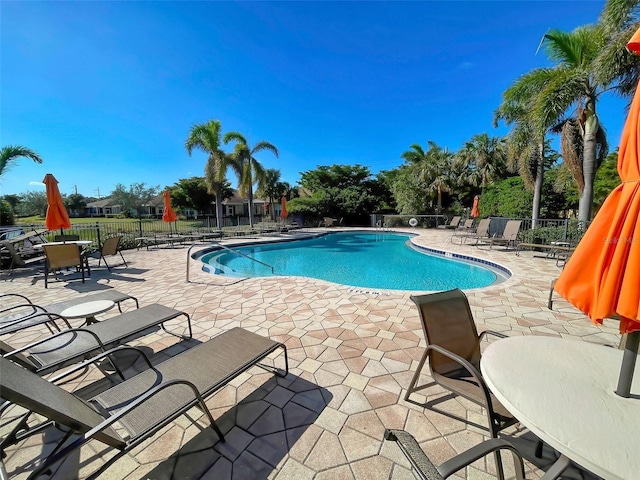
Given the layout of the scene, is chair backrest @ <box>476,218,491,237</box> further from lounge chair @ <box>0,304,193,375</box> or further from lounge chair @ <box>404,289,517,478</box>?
lounge chair @ <box>0,304,193,375</box>

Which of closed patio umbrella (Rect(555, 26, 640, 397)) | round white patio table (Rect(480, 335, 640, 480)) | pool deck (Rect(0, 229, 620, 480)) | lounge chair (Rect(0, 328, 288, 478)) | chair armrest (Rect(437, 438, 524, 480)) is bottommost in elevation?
pool deck (Rect(0, 229, 620, 480))

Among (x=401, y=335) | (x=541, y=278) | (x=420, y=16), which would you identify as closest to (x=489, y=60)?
(x=420, y=16)

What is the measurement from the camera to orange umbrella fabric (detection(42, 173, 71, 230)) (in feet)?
19.9

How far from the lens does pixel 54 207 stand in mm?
6082

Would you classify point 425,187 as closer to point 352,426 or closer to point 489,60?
point 489,60

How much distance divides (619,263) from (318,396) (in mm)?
2204

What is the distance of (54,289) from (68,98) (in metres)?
6.79

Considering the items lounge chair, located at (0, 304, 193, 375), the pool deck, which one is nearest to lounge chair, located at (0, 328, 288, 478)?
the pool deck

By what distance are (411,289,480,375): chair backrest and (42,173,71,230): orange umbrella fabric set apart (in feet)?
26.0

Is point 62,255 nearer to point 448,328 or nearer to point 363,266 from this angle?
point 448,328

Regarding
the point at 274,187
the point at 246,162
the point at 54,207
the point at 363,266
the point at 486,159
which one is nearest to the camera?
the point at 54,207

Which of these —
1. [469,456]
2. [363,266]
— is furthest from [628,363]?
[363,266]

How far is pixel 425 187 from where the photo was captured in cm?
2278

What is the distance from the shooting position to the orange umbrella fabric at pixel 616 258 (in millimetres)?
1167
